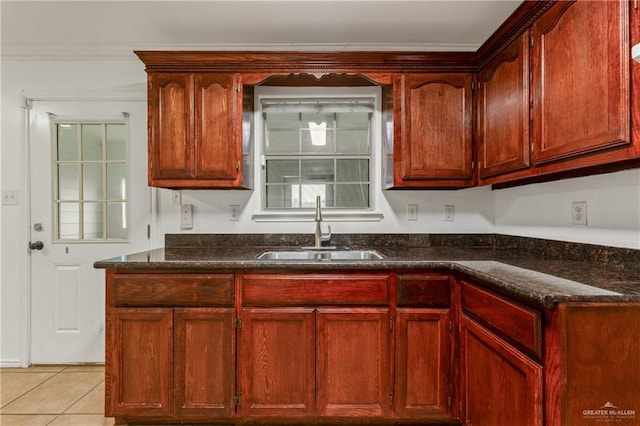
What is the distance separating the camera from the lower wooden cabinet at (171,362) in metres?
1.83

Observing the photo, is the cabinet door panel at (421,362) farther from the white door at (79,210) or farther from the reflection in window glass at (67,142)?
the reflection in window glass at (67,142)

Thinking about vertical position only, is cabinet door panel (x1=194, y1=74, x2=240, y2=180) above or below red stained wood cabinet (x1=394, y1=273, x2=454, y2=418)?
above

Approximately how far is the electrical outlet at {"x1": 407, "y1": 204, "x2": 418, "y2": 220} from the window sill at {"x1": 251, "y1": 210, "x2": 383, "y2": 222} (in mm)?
229

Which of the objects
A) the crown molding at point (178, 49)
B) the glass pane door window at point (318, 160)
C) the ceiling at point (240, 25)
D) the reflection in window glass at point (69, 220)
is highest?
the ceiling at point (240, 25)

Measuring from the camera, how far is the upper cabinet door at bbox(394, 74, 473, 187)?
2.23 meters

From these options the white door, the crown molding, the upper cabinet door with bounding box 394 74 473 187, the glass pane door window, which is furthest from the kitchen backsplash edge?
the crown molding

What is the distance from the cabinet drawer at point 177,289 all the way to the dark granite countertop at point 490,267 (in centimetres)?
5

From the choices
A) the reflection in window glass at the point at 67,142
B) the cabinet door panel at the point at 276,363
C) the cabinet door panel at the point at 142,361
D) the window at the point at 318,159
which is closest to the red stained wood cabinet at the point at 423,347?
the cabinet door panel at the point at 276,363

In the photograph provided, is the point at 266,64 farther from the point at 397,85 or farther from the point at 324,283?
the point at 324,283

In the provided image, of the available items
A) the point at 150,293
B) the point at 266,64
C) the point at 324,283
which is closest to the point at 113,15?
the point at 266,64

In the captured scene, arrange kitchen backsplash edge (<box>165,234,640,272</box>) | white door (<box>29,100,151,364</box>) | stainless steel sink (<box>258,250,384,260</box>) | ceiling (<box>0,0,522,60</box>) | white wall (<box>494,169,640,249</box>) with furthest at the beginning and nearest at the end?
white door (<box>29,100,151,364</box>), kitchen backsplash edge (<box>165,234,640,272</box>), stainless steel sink (<box>258,250,384,260</box>), ceiling (<box>0,0,522,60</box>), white wall (<box>494,169,640,249</box>)

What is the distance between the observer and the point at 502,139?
194cm

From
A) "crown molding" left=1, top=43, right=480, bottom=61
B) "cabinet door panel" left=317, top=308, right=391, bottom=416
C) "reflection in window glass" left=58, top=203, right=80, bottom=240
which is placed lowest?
"cabinet door panel" left=317, top=308, right=391, bottom=416

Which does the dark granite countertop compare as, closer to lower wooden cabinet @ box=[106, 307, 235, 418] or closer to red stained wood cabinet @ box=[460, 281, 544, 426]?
red stained wood cabinet @ box=[460, 281, 544, 426]
